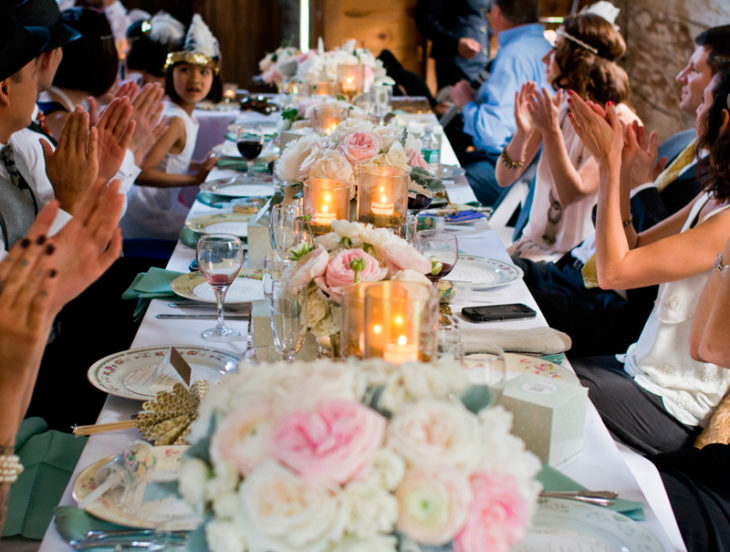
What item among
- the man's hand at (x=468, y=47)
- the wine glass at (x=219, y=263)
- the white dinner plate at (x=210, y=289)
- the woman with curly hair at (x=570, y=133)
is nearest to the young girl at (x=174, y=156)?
the woman with curly hair at (x=570, y=133)

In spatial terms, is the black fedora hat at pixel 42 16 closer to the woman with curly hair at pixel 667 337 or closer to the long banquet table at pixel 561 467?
the long banquet table at pixel 561 467

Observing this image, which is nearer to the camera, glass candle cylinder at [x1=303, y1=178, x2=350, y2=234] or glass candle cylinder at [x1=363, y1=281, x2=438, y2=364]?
glass candle cylinder at [x1=363, y1=281, x2=438, y2=364]

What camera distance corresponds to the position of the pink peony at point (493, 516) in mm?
741

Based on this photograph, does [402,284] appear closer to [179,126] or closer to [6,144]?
[6,144]

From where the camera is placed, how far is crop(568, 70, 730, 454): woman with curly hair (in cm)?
194

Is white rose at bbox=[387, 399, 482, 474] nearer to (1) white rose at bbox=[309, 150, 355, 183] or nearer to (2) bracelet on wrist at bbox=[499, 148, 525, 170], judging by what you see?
(1) white rose at bbox=[309, 150, 355, 183]

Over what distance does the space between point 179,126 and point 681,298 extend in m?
2.56

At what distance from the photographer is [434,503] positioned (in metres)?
0.73

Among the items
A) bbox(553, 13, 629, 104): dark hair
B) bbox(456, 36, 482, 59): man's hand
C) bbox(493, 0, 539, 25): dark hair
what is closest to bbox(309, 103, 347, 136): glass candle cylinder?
bbox(553, 13, 629, 104): dark hair

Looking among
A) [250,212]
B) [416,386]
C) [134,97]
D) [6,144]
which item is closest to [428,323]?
[416,386]

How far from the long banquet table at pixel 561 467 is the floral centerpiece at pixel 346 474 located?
0.36m

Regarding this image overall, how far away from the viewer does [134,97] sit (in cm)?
269

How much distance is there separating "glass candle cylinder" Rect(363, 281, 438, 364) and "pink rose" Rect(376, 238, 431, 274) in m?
0.21

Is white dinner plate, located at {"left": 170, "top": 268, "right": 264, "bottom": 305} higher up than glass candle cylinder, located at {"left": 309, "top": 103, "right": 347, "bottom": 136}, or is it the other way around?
glass candle cylinder, located at {"left": 309, "top": 103, "right": 347, "bottom": 136}
